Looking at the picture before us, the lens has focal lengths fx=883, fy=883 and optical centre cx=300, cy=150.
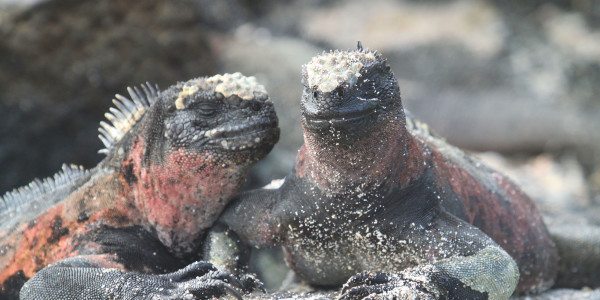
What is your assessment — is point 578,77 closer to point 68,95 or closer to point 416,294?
point 68,95

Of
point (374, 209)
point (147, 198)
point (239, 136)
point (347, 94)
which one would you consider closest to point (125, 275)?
point (147, 198)

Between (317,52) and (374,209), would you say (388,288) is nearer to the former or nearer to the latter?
(374,209)

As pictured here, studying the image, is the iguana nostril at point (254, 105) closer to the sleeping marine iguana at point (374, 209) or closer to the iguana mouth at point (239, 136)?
the iguana mouth at point (239, 136)

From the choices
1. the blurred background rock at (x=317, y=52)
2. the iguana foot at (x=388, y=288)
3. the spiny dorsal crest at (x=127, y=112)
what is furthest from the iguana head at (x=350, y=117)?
the blurred background rock at (x=317, y=52)

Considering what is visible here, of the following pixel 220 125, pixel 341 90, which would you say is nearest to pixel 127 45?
pixel 220 125

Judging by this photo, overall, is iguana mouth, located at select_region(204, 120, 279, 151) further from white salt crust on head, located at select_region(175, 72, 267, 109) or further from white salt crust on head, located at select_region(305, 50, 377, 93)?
white salt crust on head, located at select_region(305, 50, 377, 93)

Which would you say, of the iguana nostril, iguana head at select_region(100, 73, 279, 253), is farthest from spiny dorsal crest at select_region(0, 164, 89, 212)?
the iguana nostril
